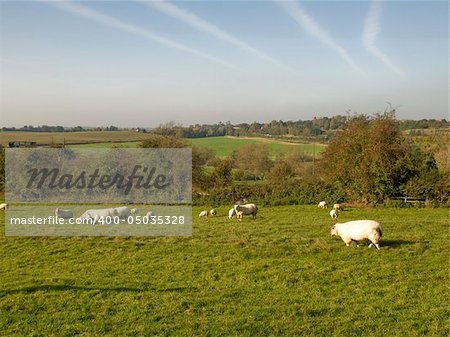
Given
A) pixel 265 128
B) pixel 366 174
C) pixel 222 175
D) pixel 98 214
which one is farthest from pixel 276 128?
pixel 98 214

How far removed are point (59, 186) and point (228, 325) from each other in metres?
34.6

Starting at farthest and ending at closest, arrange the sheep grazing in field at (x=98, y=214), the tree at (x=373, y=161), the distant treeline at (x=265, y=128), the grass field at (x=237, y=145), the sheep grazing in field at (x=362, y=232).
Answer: the distant treeline at (x=265, y=128), the grass field at (x=237, y=145), the tree at (x=373, y=161), the sheep grazing in field at (x=98, y=214), the sheep grazing in field at (x=362, y=232)

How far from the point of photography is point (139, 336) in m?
7.91

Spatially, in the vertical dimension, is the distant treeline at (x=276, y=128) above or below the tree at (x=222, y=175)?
above

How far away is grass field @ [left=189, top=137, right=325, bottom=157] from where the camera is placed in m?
68.8

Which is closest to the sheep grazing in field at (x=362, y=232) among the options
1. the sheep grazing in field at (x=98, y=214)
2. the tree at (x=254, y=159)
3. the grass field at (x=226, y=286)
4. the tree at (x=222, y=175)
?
the grass field at (x=226, y=286)

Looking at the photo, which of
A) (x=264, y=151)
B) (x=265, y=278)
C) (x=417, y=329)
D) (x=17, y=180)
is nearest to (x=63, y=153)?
(x=17, y=180)

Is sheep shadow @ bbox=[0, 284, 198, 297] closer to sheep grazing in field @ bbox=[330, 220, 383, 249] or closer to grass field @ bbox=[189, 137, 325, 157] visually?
sheep grazing in field @ bbox=[330, 220, 383, 249]

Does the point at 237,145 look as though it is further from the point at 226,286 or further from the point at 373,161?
the point at 226,286

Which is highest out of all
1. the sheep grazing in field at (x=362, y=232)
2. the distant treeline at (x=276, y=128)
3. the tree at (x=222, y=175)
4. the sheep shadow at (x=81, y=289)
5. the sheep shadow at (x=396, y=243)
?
the distant treeline at (x=276, y=128)

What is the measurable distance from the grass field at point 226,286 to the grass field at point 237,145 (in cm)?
5051

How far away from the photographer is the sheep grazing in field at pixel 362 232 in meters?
13.8

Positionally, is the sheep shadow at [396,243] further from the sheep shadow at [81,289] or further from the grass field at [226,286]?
the sheep shadow at [81,289]

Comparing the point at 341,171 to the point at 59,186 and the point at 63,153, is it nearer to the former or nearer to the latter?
the point at 59,186
